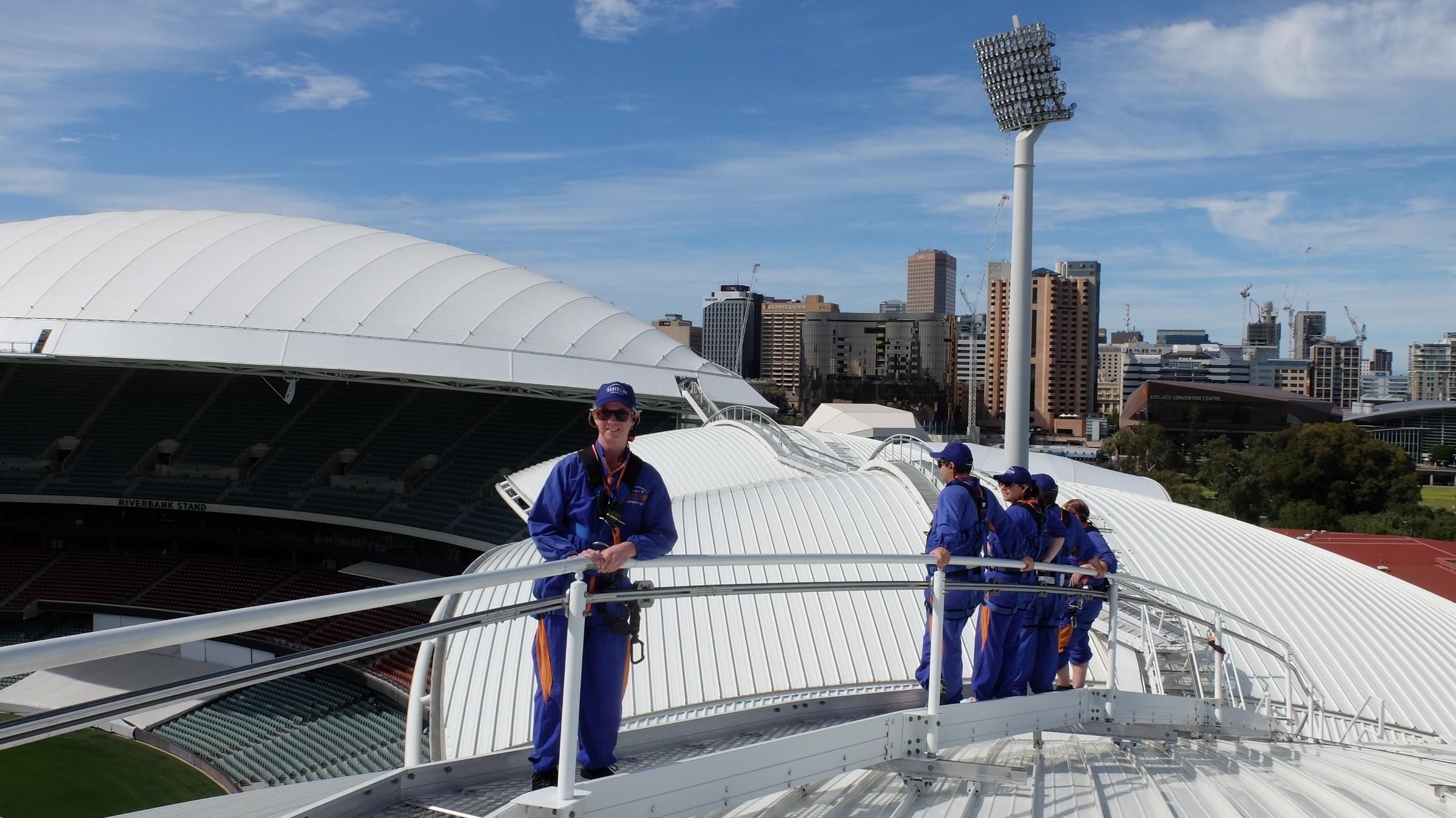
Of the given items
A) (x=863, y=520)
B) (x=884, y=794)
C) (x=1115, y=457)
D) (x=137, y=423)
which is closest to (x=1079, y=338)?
Answer: (x=1115, y=457)

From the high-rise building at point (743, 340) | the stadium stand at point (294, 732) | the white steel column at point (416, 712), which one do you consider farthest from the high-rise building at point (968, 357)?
the white steel column at point (416, 712)

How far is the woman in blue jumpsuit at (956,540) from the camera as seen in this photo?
17.7 ft

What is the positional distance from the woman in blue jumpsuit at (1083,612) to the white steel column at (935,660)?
2765 millimetres

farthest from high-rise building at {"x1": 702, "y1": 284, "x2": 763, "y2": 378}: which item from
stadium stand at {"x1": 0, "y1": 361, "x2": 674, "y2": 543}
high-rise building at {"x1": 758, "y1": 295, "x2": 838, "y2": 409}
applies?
stadium stand at {"x1": 0, "y1": 361, "x2": 674, "y2": 543}

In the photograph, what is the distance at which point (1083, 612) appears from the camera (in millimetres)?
7141

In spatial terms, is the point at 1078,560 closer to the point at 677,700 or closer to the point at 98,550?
the point at 677,700

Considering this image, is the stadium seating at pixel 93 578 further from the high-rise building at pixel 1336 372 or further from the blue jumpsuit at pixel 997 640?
the high-rise building at pixel 1336 372

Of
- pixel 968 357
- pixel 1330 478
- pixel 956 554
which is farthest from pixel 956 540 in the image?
pixel 968 357

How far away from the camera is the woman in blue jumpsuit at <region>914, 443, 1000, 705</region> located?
5398mm

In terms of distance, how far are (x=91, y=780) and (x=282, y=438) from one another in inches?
552

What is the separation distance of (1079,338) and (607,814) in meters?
138

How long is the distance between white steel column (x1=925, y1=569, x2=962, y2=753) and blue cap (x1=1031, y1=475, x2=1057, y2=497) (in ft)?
9.31

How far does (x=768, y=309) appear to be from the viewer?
18688cm

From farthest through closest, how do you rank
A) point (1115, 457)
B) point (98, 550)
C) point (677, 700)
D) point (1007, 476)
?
point (1115, 457) < point (98, 550) < point (677, 700) < point (1007, 476)
